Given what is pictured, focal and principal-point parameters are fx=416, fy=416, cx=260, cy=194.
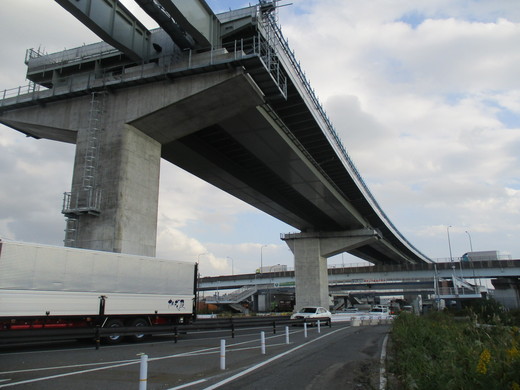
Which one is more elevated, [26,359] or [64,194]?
[64,194]

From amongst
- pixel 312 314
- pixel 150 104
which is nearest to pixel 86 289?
pixel 150 104

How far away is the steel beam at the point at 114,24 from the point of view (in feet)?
55.2

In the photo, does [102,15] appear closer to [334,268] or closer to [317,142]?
[317,142]

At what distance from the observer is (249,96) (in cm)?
1939

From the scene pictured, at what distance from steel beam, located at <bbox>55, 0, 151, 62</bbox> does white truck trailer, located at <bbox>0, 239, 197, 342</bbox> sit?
935cm

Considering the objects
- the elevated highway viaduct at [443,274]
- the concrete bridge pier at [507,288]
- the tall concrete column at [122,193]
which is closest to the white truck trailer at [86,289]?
the tall concrete column at [122,193]

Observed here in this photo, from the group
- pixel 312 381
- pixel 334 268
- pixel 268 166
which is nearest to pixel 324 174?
pixel 268 166

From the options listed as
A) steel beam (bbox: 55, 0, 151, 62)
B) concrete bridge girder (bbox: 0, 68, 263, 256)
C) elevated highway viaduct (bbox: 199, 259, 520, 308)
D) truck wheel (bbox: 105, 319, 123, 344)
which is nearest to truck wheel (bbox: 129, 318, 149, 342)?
truck wheel (bbox: 105, 319, 123, 344)

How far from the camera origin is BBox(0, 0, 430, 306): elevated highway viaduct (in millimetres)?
18719

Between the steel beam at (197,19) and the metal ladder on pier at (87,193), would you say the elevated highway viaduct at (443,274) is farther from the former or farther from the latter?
the metal ladder on pier at (87,193)

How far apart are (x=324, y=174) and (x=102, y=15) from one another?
21.6 m

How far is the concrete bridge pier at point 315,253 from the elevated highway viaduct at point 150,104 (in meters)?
26.9

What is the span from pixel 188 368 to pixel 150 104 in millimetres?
13477

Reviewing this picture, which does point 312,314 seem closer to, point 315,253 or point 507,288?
point 315,253
